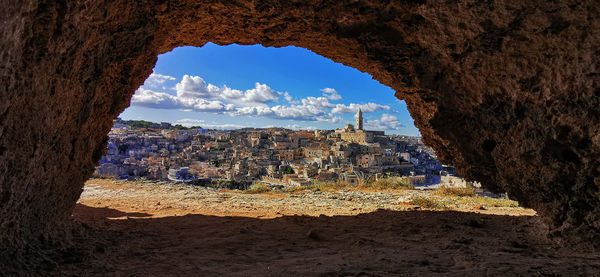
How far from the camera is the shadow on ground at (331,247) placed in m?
3.03

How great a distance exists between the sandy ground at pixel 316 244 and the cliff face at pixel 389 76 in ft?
2.52

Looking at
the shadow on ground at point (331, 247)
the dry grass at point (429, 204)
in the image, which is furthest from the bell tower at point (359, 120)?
the shadow on ground at point (331, 247)

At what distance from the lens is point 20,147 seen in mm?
3014

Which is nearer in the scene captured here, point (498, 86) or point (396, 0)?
point (498, 86)

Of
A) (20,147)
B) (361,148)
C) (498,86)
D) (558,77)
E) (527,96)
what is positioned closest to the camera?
(20,147)

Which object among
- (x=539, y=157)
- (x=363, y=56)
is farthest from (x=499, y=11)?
→ (x=363, y=56)

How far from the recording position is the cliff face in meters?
3.07

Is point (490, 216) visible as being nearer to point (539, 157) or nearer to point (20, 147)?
point (539, 157)

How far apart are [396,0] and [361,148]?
47.5 metres

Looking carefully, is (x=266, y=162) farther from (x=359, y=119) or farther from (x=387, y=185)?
(x=359, y=119)

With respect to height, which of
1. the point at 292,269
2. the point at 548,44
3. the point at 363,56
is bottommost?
the point at 292,269

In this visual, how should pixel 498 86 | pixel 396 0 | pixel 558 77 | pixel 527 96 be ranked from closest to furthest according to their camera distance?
1. pixel 558 77
2. pixel 527 96
3. pixel 498 86
4. pixel 396 0

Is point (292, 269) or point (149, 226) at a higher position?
point (292, 269)

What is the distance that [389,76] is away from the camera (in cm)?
599
